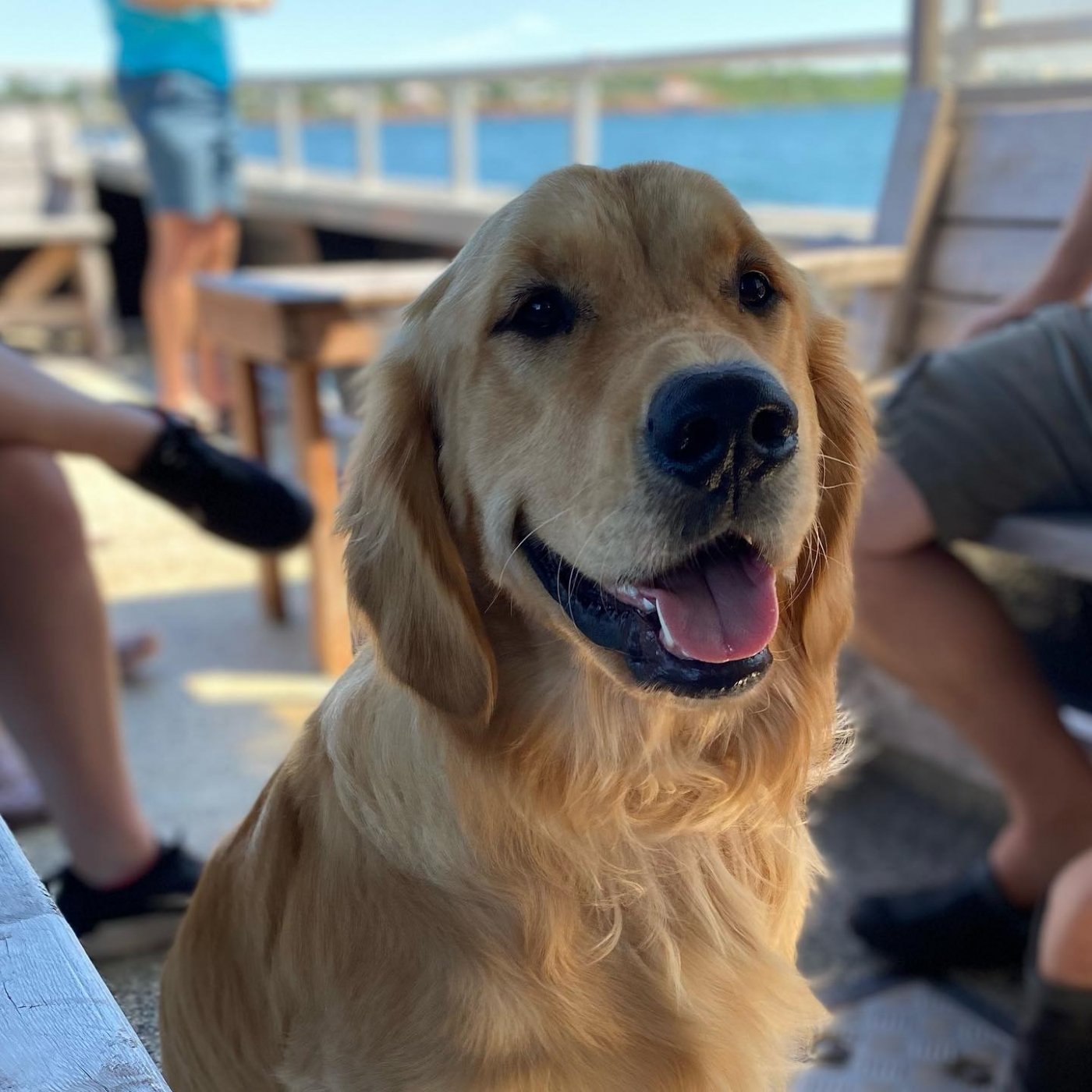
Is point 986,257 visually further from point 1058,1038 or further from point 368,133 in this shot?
point 368,133

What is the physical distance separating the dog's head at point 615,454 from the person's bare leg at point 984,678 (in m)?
0.78

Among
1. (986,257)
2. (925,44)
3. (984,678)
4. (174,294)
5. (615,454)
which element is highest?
(925,44)

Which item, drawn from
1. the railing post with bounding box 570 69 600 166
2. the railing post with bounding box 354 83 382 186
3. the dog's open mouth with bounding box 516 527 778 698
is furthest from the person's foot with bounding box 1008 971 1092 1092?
the railing post with bounding box 354 83 382 186

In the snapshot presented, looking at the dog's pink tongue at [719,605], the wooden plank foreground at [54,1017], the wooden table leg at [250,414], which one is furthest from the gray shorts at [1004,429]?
the wooden table leg at [250,414]

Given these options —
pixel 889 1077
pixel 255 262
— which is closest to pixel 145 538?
pixel 889 1077

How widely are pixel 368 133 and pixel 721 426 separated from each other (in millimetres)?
9256

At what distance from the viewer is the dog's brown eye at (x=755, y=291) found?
1.34 meters

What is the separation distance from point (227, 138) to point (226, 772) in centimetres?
350

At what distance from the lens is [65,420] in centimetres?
179

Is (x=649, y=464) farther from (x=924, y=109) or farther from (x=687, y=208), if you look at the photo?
(x=924, y=109)

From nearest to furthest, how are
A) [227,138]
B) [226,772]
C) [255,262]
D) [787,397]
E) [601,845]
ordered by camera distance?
[787,397] → [601,845] → [226,772] → [227,138] → [255,262]

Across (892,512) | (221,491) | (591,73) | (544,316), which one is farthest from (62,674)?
(591,73)

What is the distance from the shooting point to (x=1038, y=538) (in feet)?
6.50

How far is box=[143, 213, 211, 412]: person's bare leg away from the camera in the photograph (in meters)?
5.39
